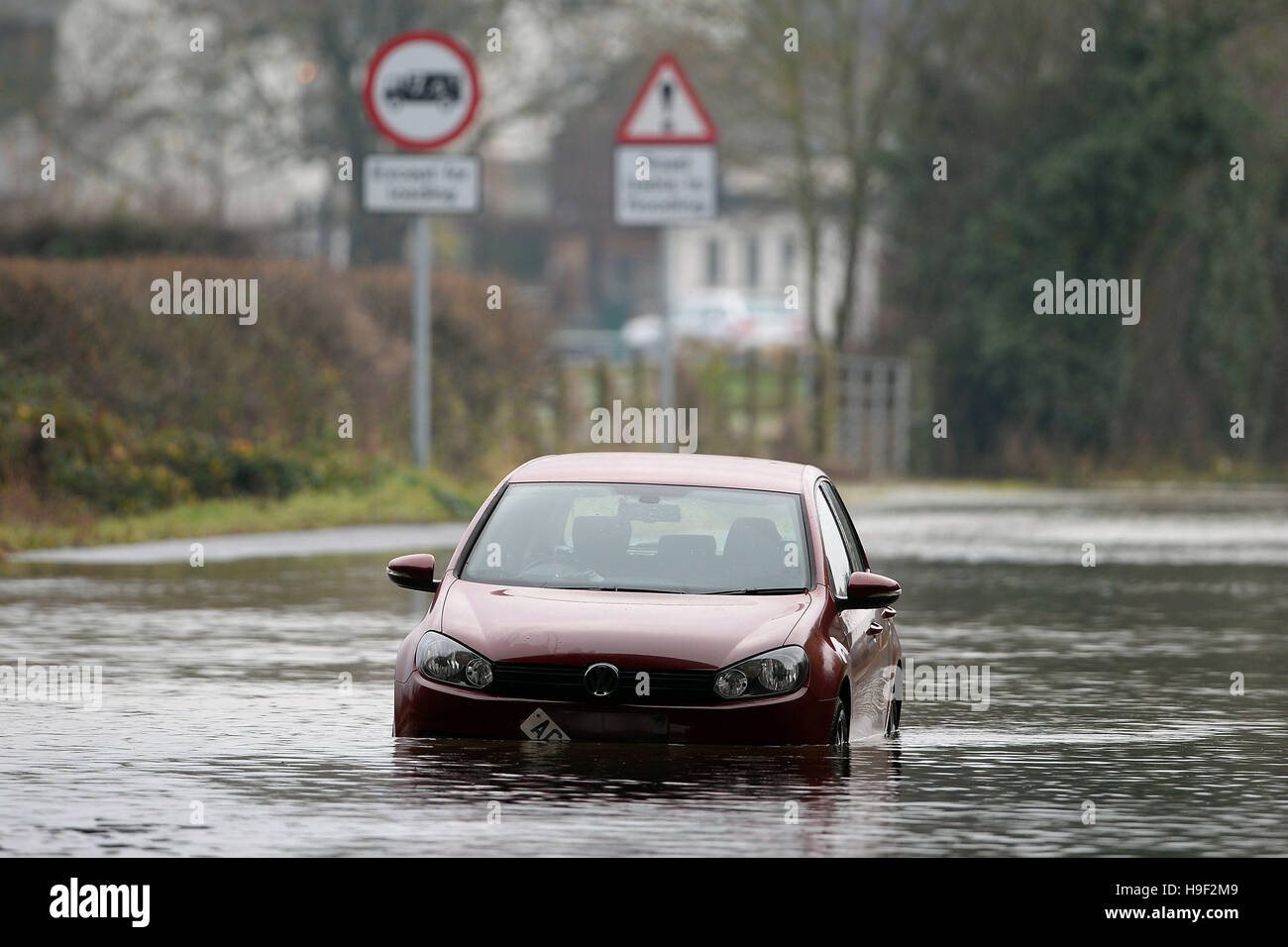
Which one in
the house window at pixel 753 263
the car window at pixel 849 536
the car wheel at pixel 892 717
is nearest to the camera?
the car wheel at pixel 892 717

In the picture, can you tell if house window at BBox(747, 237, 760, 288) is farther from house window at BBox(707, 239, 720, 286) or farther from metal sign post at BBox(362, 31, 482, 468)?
metal sign post at BBox(362, 31, 482, 468)

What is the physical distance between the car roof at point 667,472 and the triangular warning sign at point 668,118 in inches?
417

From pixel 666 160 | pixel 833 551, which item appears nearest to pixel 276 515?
pixel 666 160

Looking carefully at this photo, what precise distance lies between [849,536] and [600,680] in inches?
88.9

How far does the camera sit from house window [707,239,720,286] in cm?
10931

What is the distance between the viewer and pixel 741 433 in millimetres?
32688

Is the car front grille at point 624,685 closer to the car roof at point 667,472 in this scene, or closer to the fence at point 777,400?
the car roof at point 667,472

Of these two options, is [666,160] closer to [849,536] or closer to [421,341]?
[421,341]

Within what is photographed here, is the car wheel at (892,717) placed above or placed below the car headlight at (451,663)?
below

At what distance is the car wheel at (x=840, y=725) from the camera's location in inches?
440

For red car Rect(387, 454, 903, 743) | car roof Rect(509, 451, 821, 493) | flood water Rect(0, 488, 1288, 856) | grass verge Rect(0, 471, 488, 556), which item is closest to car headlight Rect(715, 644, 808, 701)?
red car Rect(387, 454, 903, 743)

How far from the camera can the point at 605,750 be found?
38.3 ft

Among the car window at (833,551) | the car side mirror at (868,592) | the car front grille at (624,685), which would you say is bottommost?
the car front grille at (624,685)

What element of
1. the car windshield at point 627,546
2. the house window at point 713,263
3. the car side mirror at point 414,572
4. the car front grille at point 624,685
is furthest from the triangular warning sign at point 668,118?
the house window at point 713,263
